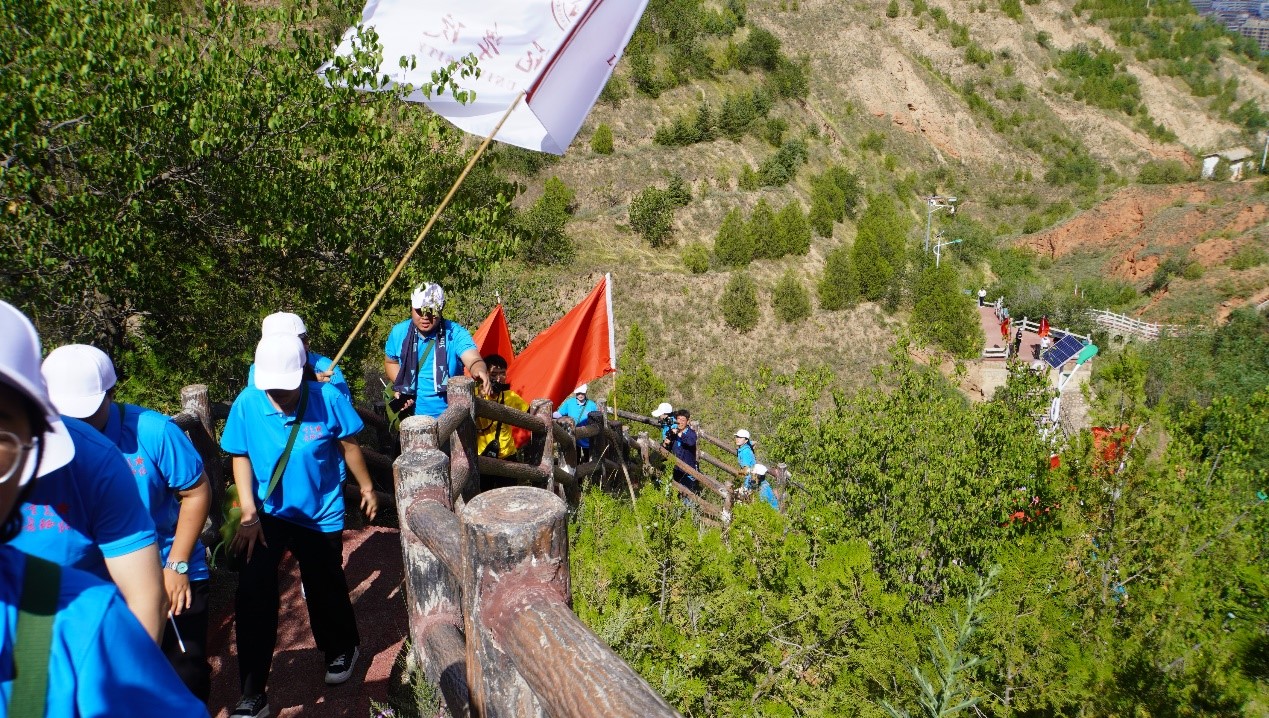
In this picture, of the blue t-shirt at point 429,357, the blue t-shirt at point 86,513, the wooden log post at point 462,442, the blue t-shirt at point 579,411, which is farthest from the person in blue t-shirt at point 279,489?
the blue t-shirt at point 579,411

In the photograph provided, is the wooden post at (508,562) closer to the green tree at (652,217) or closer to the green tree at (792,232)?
the green tree at (652,217)

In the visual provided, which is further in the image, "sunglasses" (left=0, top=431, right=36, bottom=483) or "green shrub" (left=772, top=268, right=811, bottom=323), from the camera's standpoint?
"green shrub" (left=772, top=268, right=811, bottom=323)

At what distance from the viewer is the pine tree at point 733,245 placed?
30734 mm

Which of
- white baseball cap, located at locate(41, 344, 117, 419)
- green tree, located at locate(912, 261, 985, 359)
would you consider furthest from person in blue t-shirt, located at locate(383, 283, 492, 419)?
green tree, located at locate(912, 261, 985, 359)

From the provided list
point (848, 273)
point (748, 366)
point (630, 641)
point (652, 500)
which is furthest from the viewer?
point (848, 273)

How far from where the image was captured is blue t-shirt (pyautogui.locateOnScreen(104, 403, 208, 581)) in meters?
2.19

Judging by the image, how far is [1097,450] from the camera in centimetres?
465

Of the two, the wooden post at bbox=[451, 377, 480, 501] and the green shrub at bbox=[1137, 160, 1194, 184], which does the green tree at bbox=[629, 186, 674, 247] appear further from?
the green shrub at bbox=[1137, 160, 1194, 184]

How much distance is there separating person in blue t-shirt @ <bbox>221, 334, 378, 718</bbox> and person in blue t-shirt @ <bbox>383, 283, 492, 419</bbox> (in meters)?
A: 1.15

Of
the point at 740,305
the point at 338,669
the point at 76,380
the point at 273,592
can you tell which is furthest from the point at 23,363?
the point at 740,305

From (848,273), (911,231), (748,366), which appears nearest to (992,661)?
(748,366)

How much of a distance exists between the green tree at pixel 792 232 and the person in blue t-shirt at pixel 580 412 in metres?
26.2

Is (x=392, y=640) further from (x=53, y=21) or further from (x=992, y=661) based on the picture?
(x=53, y=21)

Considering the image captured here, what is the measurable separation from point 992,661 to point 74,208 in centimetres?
575
